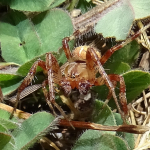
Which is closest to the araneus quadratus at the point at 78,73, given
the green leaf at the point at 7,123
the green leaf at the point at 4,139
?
the green leaf at the point at 7,123

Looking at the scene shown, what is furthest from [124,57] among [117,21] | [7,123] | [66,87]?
[7,123]

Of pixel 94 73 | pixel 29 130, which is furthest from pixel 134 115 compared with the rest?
pixel 29 130

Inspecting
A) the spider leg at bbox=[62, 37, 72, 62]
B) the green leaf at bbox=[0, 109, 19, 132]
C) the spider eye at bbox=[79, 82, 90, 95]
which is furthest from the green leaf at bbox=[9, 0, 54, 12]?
the green leaf at bbox=[0, 109, 19, 132]

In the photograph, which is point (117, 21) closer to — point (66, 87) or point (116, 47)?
point (116, 47)

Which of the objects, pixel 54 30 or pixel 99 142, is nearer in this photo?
pixel 99 142

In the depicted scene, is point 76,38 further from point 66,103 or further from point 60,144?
point 60,144

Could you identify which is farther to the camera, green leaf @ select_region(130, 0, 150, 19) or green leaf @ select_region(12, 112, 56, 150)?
green leaf @ select_region(130, 0, 150, 19)

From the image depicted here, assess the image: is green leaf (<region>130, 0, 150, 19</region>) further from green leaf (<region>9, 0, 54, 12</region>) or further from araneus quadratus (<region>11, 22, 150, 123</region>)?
green leaf (<region>9, 0, 54, 12</region>)
